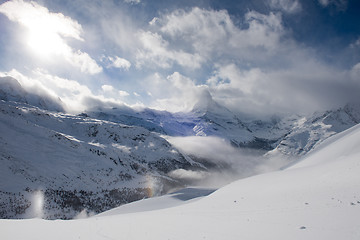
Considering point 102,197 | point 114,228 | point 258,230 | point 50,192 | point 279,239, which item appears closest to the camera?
point 279,239

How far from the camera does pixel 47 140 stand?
88375 mm

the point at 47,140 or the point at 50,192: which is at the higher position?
the point at 47,140

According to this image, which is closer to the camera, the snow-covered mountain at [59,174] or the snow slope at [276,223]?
the snow slope at [276,223]

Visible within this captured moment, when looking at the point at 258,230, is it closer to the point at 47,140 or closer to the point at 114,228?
the point at 114,228

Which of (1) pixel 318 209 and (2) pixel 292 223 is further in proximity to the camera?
(1) pixel 318 209

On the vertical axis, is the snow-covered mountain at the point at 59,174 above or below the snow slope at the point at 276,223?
above

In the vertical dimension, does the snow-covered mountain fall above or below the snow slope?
above

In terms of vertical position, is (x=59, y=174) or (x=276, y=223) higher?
(x=59, y=174)

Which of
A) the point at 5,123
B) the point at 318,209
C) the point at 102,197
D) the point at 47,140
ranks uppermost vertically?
the point at 5,123

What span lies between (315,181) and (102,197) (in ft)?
243

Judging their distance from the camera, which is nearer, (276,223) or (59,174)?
(276,223)

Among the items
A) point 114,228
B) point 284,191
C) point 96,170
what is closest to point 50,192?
point 96,170

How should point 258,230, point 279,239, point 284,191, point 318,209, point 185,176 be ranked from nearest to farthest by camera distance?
point 279,239 < point 258,230 < point 318,209 < point 284,191 < point 185,176

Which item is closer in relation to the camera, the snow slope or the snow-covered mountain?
the snow slope
